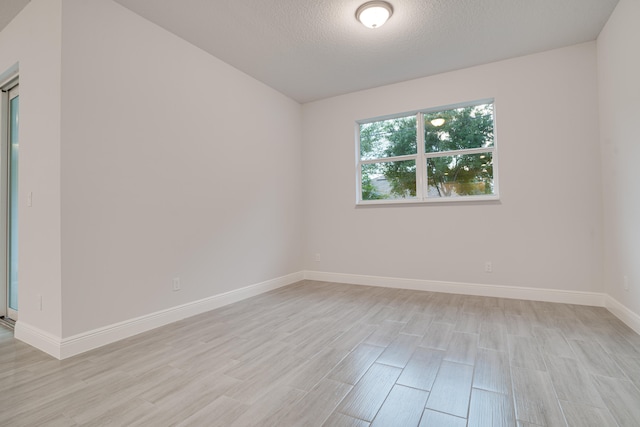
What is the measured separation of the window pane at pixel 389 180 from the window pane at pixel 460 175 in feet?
0.83

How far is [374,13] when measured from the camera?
2.66 m

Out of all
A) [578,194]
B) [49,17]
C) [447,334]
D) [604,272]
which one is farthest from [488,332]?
[49,17]

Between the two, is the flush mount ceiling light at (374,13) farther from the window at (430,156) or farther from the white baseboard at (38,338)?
the white baseboard at (38,338)

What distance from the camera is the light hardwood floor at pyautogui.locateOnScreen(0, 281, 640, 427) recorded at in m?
1.48

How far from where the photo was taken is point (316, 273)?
4.85 metres

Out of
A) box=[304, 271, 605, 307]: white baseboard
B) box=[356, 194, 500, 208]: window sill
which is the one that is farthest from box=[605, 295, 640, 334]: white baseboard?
box=[356, 194, 500, 208]: window sill

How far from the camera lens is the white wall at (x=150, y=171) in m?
2.30

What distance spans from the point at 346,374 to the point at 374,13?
2.82m

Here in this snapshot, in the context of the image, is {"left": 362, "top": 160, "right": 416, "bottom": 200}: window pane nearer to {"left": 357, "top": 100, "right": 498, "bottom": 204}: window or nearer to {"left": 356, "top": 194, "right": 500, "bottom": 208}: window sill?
{"left": 357, "top": 100, "right": 498, "bottom": 204}: window

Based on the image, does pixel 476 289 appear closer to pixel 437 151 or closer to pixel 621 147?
pixel 437 151

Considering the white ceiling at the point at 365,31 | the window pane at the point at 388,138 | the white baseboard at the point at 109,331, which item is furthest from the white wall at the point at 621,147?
the white baseboard at the point at 109,331

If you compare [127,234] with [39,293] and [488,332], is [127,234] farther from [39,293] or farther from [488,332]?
[488,332]

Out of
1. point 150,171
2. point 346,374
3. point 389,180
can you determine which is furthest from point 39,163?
point 389,180

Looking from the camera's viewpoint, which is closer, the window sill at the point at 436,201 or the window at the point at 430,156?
the window sill at the point at 436,201
